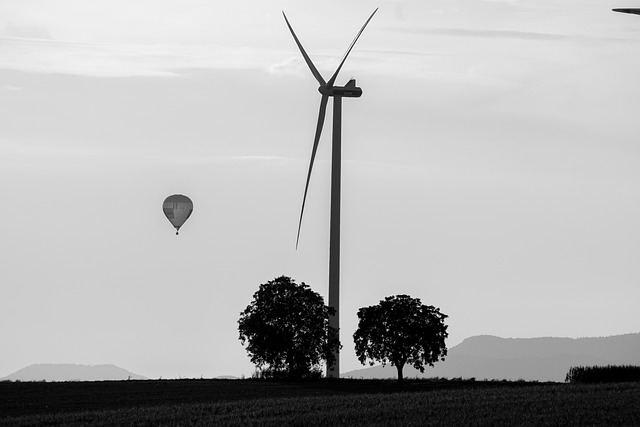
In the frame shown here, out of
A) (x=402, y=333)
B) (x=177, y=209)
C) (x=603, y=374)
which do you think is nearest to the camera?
(x=603, y=374)

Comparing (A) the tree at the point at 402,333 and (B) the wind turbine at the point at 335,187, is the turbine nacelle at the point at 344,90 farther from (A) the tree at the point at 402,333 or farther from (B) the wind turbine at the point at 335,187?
(A) the tree at the point at 402,333

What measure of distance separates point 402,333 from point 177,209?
23861 mm

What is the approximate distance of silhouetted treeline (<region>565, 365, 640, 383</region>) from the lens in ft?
302

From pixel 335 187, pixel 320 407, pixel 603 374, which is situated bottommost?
pixel 320 407

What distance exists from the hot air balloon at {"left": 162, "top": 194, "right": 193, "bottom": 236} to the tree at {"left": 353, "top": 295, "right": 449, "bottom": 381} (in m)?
20.2

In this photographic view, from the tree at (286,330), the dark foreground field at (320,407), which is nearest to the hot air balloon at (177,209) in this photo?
the tree at (286,330)

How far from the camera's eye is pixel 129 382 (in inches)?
3772

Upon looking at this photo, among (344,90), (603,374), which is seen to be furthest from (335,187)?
(603,374)

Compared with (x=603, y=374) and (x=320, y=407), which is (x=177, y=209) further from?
(x=320, y=407)

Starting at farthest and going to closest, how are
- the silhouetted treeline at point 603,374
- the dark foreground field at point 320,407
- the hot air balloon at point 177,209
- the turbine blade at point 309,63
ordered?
1. the hot air balloon at point 177,209
2. the turbine blade at point 309,63
3. the silhouetted treeline at point 603,374
4. the dark foreground field at point 320,407

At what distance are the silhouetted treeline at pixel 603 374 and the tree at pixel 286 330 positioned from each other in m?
20.9

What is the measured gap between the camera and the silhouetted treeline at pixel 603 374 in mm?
92062

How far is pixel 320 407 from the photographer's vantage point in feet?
220

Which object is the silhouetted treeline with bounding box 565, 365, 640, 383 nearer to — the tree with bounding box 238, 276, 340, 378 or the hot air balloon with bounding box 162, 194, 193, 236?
the tree with bounding box 238, 276, 340, 378
